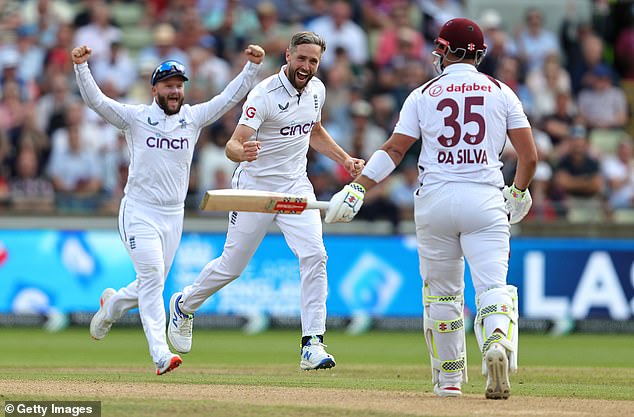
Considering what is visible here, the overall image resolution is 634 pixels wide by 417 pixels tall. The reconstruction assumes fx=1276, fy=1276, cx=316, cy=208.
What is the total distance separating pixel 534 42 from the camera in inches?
784

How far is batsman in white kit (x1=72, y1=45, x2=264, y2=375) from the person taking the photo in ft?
32.3

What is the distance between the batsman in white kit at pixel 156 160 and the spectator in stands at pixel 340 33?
9.08 m

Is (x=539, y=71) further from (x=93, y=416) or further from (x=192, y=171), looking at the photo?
(x=93, y=416)

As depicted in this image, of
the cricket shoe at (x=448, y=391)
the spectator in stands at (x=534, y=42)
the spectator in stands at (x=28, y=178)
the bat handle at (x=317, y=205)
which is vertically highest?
the spectator in stands at (x=534, y=42)

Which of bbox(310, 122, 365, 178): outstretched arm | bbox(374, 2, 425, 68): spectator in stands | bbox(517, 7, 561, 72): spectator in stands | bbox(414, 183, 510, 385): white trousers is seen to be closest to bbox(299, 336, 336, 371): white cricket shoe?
bbox(310, 122, 365, 178): outstretched arm

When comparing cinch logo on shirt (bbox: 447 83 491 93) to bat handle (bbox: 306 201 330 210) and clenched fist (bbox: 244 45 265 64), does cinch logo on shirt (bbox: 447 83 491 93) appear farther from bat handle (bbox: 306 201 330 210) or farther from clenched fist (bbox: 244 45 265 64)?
clenched fist (bbox: 244 45 265 64)

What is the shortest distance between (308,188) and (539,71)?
10014 millimetres

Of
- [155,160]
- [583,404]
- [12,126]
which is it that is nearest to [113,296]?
[155,160]

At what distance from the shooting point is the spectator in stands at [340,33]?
19297 mm

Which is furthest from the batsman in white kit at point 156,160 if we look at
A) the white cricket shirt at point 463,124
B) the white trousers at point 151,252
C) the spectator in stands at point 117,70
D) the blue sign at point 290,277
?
the spectator in stands at point 117,70

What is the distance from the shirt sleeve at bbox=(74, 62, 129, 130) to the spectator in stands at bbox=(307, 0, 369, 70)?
9271 mm

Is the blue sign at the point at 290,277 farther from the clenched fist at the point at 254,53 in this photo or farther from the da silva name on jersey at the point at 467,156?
the da silva name on jersey at the point at 467,156

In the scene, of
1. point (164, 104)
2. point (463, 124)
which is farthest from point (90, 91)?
point (463, 124)

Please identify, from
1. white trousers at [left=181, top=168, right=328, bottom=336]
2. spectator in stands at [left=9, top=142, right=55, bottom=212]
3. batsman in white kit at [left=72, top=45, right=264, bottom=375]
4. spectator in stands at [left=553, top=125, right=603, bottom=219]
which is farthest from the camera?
spectator in stands at [left=553, top=125, right=603, bottom=219]
